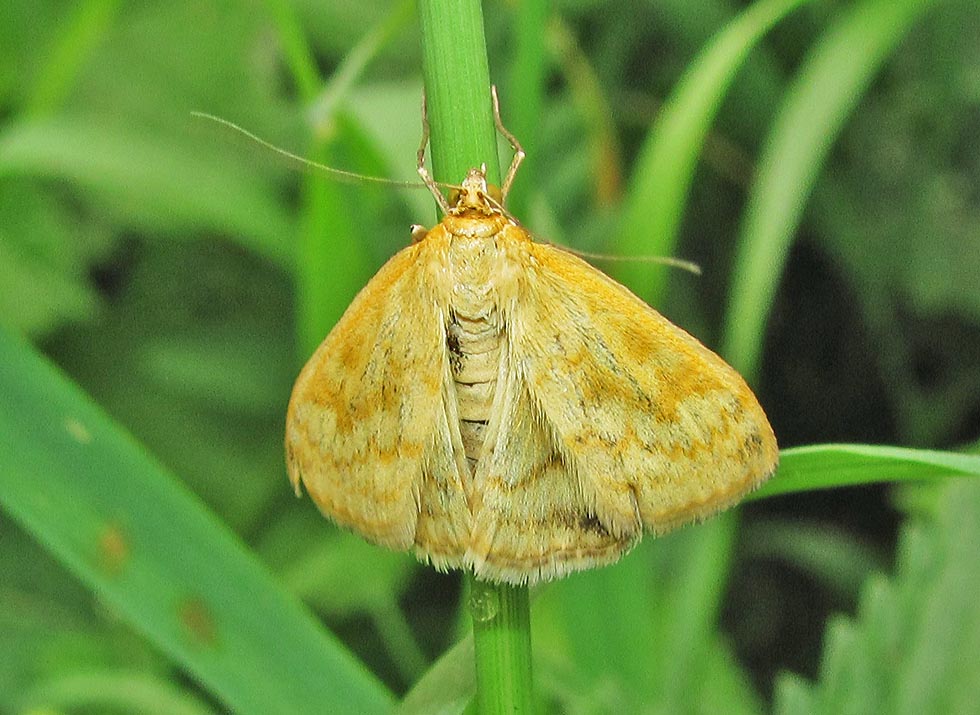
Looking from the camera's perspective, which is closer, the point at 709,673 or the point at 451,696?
the point at 451,696

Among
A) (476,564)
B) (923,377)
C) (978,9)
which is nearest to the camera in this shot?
(476,564)

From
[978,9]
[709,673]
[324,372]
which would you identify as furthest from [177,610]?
[978,9]

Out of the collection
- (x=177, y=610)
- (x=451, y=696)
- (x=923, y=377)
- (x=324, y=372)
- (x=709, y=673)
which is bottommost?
(x=177, y=610)

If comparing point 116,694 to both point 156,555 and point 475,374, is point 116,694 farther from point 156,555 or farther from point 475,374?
point 475,374

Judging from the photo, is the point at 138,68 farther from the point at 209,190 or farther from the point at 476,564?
the point at 476,564

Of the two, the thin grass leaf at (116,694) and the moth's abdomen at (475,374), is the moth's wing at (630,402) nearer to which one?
the moth's abdomen at (475,374)

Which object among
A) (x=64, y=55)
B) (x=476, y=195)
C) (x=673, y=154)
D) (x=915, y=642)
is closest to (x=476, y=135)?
(x=476, y=195)
